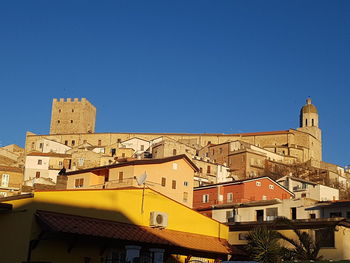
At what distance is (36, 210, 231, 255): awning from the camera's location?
19.4 metres

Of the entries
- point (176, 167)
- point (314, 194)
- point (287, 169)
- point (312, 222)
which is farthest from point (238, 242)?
point (287, 169)

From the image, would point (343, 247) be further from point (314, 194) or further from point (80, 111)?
point (80, 111)

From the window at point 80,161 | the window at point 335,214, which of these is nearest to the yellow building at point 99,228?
the window at point 335,214

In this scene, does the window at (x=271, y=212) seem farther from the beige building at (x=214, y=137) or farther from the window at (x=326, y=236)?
the beige building at (x=214, y=137)

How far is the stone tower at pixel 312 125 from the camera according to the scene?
126500mm

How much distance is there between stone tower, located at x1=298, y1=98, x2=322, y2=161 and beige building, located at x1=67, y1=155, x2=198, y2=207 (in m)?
84.5

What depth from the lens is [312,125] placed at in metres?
136

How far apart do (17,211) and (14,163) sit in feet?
308

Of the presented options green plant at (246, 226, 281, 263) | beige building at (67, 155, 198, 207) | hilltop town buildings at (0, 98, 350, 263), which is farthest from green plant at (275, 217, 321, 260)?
beige building at (67, 155, 198, 207)

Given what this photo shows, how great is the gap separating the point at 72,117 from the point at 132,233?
4634 inches

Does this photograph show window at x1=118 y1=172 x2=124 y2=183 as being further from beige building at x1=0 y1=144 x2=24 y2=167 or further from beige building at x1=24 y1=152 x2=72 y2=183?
beige building at x1=0 y1=144 x2=24 y2=167

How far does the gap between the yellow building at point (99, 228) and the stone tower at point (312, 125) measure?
105 m

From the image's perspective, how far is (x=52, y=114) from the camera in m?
140

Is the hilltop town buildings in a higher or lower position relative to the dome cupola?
lower
